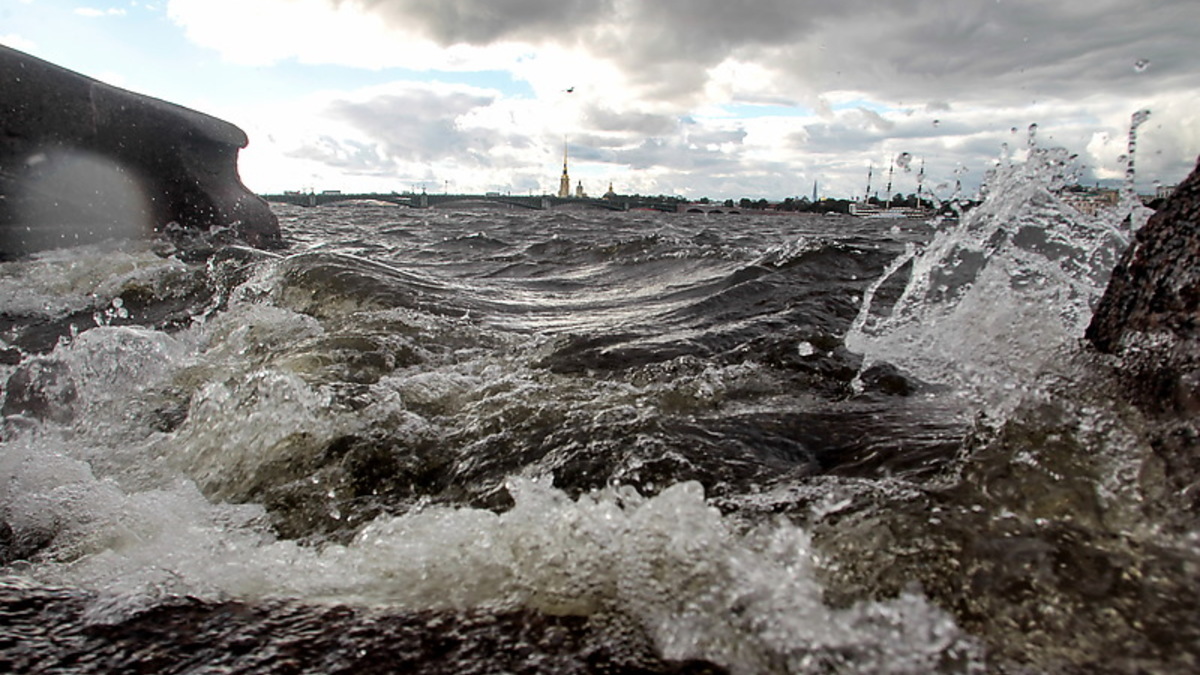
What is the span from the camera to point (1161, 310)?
2.31 metres

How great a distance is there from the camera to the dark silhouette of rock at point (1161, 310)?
2049 millimetres

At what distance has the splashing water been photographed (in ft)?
10.8

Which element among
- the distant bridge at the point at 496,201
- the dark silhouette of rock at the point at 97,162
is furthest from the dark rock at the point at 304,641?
the distant bridge at the point at 496,201

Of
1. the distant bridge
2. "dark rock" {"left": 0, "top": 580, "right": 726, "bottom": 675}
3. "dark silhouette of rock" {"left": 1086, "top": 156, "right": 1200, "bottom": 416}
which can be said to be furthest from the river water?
the distant bridge

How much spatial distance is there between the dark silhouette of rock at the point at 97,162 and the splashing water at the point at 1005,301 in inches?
376

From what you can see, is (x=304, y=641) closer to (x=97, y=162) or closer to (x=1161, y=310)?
(x=1161, y=310)

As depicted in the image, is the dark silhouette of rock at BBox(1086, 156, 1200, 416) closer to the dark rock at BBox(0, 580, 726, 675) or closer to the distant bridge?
the dark rock at BBox(0, 580, 726, 675)

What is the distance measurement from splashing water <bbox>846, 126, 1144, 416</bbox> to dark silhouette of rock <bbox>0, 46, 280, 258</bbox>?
9.55 meters

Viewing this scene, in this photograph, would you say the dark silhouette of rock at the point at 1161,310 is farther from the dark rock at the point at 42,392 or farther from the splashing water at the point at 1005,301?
the dark rock at the point at 42,392

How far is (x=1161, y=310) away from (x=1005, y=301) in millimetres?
1641

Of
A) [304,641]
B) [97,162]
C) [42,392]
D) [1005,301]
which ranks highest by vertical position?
[97,162]

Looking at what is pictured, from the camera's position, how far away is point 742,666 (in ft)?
4.55

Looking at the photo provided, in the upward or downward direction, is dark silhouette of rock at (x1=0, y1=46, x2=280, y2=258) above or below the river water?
above

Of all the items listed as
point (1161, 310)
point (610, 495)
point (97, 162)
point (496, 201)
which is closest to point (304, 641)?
point (610, 495)
